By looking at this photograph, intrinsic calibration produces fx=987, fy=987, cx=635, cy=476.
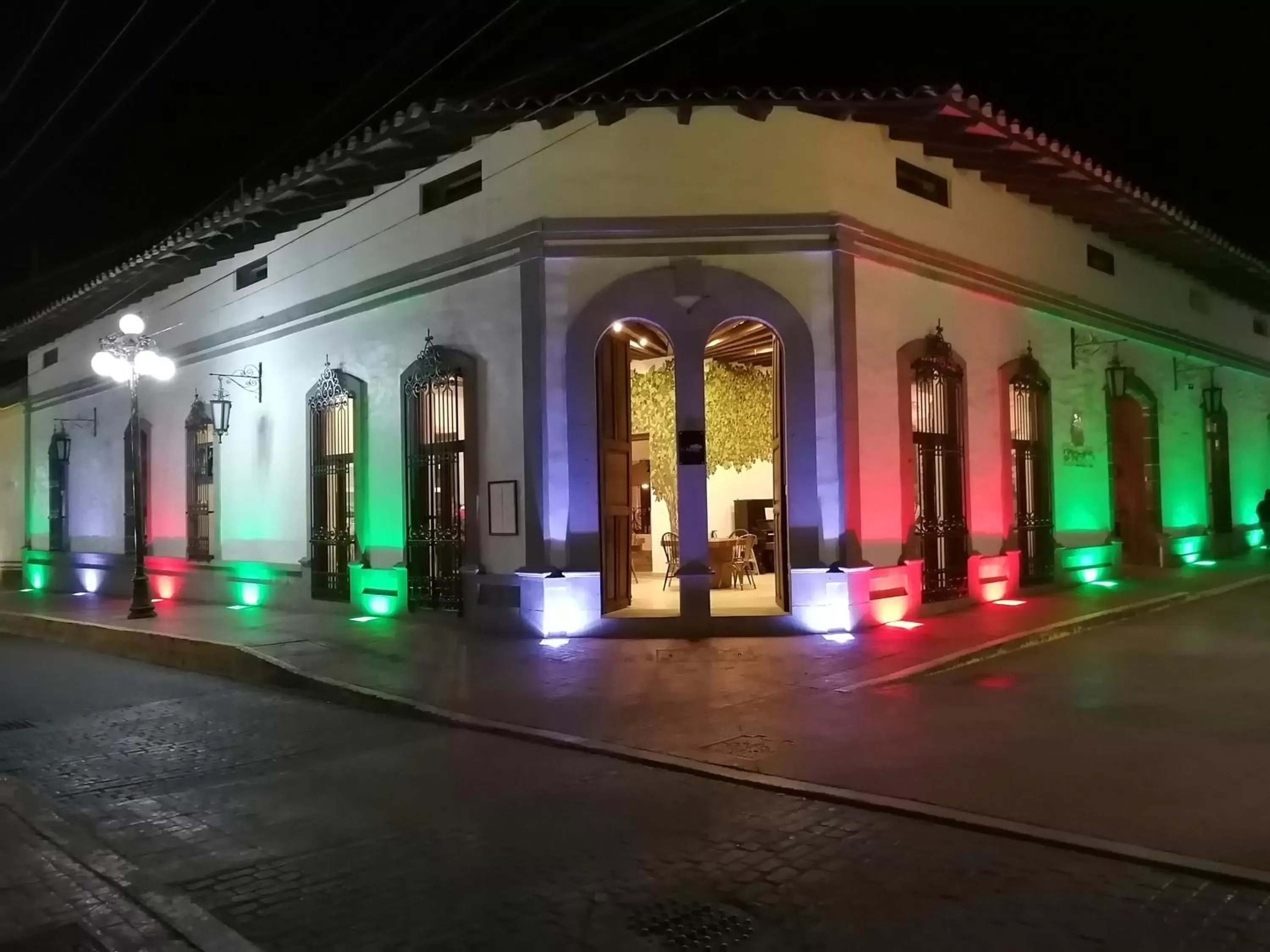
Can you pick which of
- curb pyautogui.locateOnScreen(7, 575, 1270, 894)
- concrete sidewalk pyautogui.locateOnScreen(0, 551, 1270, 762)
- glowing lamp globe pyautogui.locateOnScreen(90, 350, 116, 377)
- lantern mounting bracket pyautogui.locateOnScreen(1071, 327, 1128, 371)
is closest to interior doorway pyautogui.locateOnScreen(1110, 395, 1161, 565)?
lantern mounting bracket pyautogui.locateOnScreen(1071, 327, 1128, 371)

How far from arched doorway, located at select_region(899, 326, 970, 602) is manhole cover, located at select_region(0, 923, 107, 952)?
1002 centimetres

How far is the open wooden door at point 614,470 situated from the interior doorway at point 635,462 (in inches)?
0.5

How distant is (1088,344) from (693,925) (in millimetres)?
14722

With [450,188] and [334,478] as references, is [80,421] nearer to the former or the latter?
[334,478]

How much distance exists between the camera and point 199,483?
1769cm

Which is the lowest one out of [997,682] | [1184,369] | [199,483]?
[997,682]

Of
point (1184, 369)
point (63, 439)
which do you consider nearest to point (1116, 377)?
point (1184, 369)

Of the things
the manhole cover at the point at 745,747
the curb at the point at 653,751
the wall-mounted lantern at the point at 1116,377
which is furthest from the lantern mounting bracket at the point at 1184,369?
the manhole cover at the point at 745,747

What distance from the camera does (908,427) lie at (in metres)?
12.5

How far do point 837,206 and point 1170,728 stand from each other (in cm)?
694

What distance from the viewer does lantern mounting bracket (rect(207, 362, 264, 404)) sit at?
16.0 meters

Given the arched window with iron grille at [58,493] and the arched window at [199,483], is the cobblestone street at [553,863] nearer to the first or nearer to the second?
the arched window at [199,483]

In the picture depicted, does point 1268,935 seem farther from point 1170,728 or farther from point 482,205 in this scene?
point 482,205

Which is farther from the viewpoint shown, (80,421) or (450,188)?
(80,421)
